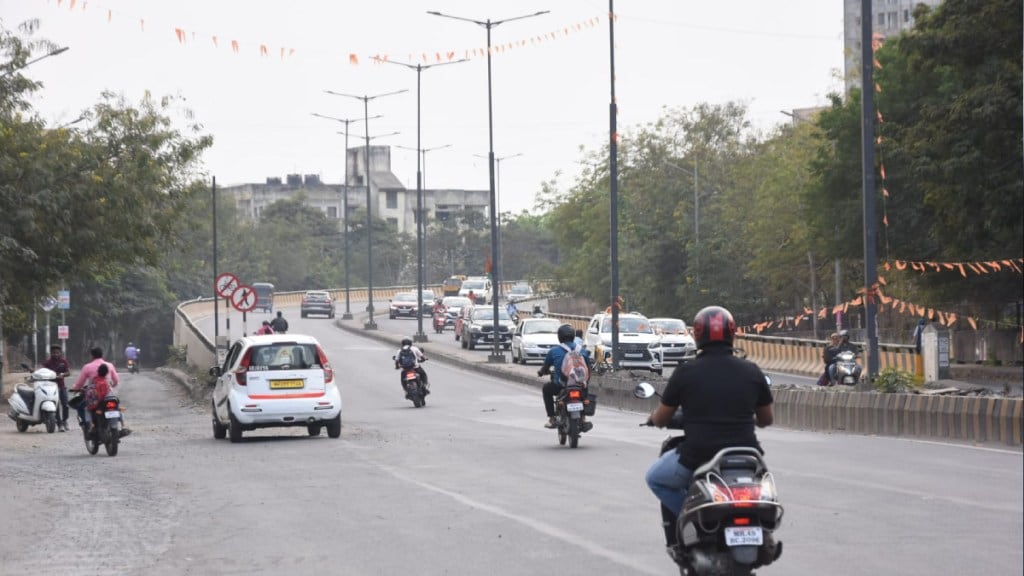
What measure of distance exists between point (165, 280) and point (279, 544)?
279 ft

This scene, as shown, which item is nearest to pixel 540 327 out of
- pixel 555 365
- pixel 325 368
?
pixel 325 368

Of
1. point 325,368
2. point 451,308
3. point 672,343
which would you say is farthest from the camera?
point 451,308

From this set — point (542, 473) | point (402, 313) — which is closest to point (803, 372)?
point (542, 473)

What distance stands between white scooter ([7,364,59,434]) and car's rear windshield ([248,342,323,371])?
6.47m

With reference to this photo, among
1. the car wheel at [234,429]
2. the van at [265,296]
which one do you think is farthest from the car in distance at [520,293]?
the car wheel at [234,429]

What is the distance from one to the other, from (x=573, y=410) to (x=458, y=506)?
6.62 meters

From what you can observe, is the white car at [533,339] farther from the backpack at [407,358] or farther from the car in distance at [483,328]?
the backpack at [407,358]

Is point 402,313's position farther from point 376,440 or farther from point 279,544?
point 279,544

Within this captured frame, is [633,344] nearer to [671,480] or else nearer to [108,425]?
[108,425]

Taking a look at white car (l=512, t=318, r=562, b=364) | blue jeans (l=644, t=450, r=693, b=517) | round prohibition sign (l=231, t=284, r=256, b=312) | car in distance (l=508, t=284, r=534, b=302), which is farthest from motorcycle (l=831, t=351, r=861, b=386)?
car in distance (l=508, t=284, r=534, b=302)

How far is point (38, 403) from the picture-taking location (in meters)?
29.2

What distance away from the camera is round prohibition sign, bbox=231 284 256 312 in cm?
4044

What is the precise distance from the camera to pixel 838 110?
5169 cm

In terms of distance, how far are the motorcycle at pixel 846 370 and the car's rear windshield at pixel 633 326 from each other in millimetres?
15104
